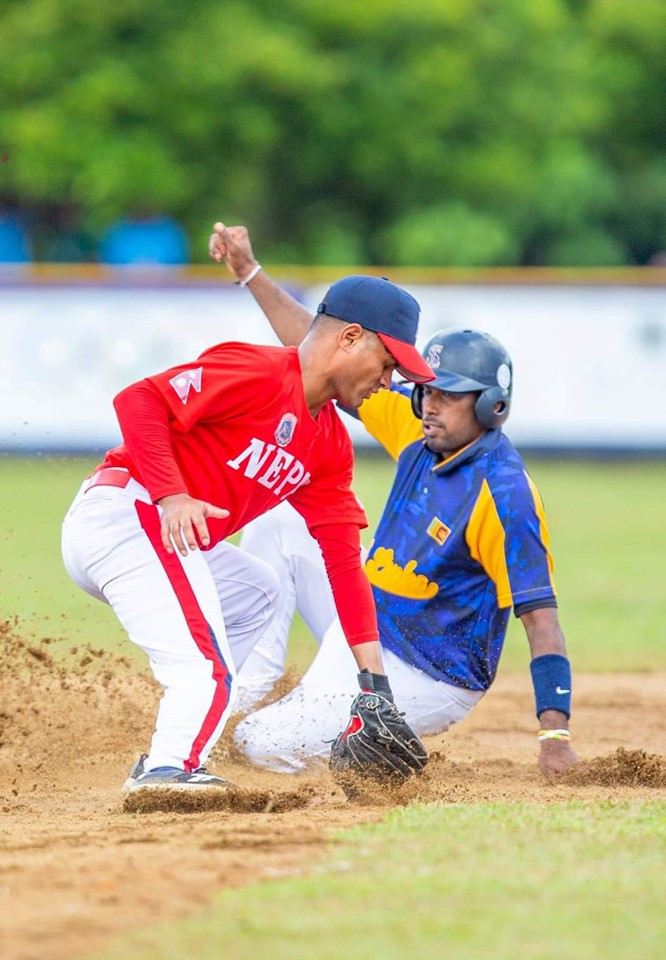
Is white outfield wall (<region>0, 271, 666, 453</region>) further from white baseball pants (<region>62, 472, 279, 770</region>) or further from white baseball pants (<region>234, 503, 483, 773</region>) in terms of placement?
white baseball pants (<region>62, 472, 279, 770</region>)

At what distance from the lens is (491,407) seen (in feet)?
19.2

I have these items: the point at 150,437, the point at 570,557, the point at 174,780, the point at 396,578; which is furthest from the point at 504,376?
the point at 570,557

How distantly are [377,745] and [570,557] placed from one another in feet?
24.6

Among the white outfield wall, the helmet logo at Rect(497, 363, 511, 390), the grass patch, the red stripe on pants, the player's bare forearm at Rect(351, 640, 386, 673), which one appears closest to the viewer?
the grass patch

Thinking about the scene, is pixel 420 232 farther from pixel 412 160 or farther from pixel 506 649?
pixel 506 649

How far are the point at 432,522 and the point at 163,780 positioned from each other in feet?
5.20

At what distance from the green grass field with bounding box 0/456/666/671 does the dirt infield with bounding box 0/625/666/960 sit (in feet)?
2.41

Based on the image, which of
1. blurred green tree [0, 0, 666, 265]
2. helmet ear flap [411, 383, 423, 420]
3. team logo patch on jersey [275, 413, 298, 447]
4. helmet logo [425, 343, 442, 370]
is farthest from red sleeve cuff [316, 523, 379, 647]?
blurred green tree [0, 0, 666, 265]

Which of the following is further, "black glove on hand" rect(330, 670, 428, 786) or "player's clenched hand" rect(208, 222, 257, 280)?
"player's clenched hand" rect(208, 222, 257, 280)

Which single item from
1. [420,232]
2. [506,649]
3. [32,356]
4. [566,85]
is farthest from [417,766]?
[566,85]

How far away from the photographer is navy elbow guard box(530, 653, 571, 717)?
5512mm

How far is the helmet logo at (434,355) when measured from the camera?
5.96m

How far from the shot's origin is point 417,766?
536 centimetres

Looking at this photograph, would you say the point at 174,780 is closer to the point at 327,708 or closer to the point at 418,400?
the point at 327,708
